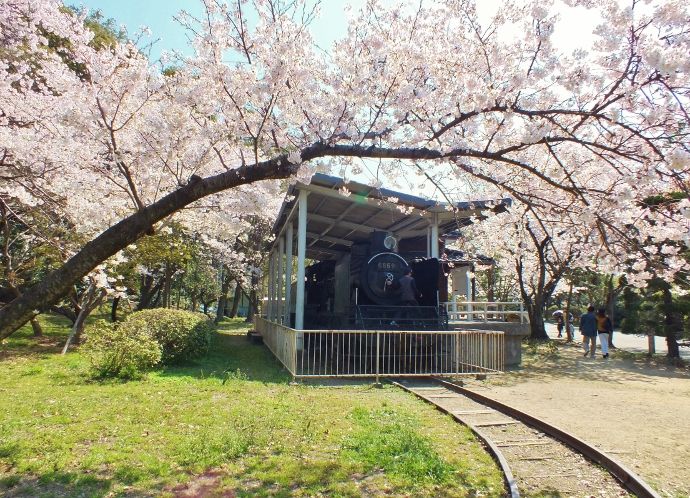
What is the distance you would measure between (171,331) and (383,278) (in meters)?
5.15

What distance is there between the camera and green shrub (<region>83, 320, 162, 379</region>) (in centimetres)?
911

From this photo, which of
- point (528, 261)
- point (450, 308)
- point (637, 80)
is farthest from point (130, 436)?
point (528, 261)

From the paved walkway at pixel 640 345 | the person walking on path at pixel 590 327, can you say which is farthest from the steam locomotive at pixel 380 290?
the paved walkway at pixel 640 345

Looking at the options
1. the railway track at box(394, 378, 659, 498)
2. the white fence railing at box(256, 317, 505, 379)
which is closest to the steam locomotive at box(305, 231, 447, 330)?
the white fence railing at box(256, 317, 505, 379)

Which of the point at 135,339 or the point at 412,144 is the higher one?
the point at 412,144

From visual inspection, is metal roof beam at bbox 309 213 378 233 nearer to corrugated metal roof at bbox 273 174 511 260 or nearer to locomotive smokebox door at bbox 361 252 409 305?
corrugated metal roof at bbox 273 174 511 260

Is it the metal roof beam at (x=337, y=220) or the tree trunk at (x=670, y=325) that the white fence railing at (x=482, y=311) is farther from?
the tree trunk at (x=670, y=325)

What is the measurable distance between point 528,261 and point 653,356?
32.0 feet

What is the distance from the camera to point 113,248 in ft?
15.2

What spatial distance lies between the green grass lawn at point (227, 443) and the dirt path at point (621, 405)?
1.63 meters

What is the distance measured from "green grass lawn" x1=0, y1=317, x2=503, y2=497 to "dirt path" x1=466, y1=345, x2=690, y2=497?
5.34ft

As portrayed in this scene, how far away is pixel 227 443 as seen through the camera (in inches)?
201

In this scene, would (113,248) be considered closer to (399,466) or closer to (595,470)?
(399,466)

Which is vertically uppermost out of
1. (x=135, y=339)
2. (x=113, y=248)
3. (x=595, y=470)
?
(x=113, y=248)
